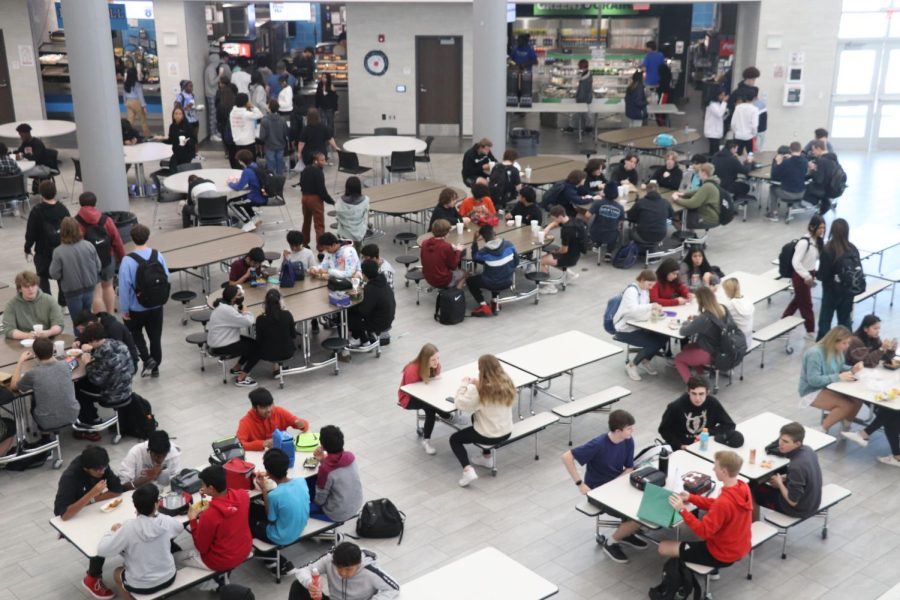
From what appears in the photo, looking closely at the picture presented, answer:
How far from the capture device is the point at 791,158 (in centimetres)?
1580

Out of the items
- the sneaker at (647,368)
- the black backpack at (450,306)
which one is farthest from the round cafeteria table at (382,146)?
the sneaker at (647,368)

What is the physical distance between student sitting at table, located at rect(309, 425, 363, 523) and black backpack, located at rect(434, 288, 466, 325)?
189 inches

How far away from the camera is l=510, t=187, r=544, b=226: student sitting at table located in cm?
1389

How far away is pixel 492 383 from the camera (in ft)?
28.3

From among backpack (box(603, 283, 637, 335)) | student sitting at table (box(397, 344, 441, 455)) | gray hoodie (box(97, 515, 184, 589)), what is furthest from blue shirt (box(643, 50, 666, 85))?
gray hoodie (box(97, 515, 184, 589))

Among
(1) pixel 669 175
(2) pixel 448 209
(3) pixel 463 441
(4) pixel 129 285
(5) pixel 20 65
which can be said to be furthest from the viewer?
(5) pixel 20 65

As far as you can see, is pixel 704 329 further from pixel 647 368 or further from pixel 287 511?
pixel 287 511

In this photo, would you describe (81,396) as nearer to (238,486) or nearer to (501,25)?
(238,486)

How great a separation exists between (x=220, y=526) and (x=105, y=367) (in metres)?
2.83

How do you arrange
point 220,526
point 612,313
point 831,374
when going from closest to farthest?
point 220,526
point 831,374
point 612,313

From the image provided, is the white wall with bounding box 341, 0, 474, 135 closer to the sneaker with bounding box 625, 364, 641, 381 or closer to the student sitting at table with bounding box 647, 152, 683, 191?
the student sitting at table with bounding box 647, 152, 683, 191

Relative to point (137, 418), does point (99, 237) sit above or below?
above

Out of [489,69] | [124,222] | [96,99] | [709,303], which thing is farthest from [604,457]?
[489,69]

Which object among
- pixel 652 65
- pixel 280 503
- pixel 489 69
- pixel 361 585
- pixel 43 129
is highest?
pixel 489 69
